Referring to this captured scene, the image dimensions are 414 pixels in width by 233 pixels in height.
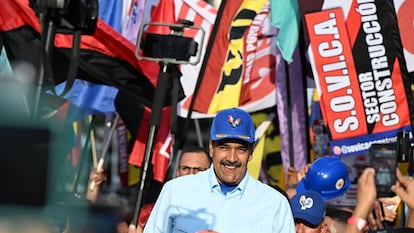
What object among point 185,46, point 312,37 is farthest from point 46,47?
point 312,37

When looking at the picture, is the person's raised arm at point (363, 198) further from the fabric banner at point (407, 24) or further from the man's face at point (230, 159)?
the fabric banner at point (407, 24)

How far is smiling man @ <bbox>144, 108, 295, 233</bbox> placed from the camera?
4.32 metres

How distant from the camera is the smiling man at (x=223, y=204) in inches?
170

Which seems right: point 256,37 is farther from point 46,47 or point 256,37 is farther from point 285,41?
point 46,47

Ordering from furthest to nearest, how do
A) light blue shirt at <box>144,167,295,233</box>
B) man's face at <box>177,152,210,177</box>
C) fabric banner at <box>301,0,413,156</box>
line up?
fabric banner at <box>301,0,413,156</box> < man's face at <box>177,152,210,177</box> < light blue shirt at <box>144,167,295,233</box>

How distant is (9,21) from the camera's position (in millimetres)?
9141

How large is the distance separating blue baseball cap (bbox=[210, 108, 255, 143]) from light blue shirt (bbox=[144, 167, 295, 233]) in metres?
0.23

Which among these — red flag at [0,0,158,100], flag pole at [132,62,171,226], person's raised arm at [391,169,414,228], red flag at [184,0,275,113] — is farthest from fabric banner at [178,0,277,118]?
person's raised arm at [391,169,414,228]

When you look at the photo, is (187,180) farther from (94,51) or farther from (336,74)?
(94,51)

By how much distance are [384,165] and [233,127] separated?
2.87 m

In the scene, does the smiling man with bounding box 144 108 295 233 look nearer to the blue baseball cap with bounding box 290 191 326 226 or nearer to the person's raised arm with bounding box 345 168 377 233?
the person's raised arm with bounding box 345 168 377 233

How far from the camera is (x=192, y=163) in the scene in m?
6.73

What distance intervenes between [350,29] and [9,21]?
318cm

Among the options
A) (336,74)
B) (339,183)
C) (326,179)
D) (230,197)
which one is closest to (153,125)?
→ (326,179)
